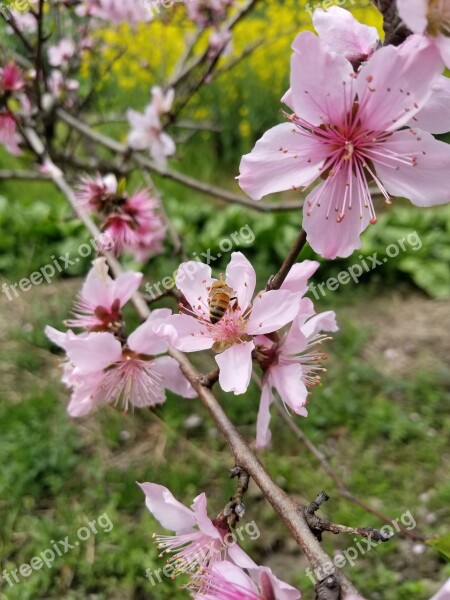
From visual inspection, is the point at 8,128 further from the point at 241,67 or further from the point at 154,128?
the point at 241,67

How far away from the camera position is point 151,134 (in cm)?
226

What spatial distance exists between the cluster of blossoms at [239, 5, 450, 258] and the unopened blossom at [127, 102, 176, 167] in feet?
5.23

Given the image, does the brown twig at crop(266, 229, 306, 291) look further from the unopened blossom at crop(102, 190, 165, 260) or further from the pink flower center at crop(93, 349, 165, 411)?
the unopened blossom at crop(102, 190, 165, 260)

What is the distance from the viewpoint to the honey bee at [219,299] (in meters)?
0.79

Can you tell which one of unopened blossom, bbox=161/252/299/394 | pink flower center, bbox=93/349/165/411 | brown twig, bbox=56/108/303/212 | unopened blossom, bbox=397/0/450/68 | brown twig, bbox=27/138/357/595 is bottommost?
brown twig, bbox=56/108/303/212

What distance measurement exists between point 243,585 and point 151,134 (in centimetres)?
193

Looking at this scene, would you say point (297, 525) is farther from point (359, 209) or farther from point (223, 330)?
point (359, 209)

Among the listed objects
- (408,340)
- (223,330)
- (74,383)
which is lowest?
(408,340)

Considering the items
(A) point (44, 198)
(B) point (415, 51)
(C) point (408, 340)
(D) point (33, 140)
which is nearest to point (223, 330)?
(B) point (415, 51)

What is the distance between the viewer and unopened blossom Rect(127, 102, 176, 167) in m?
2.21

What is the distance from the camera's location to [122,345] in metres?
0.98

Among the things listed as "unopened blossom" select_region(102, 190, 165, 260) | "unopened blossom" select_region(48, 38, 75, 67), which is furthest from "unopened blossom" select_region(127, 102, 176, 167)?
"unopened blossom" select_region(48, 38, 75, 67)

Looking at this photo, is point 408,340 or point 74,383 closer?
point 74,383

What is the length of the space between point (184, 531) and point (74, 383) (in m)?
0.31
